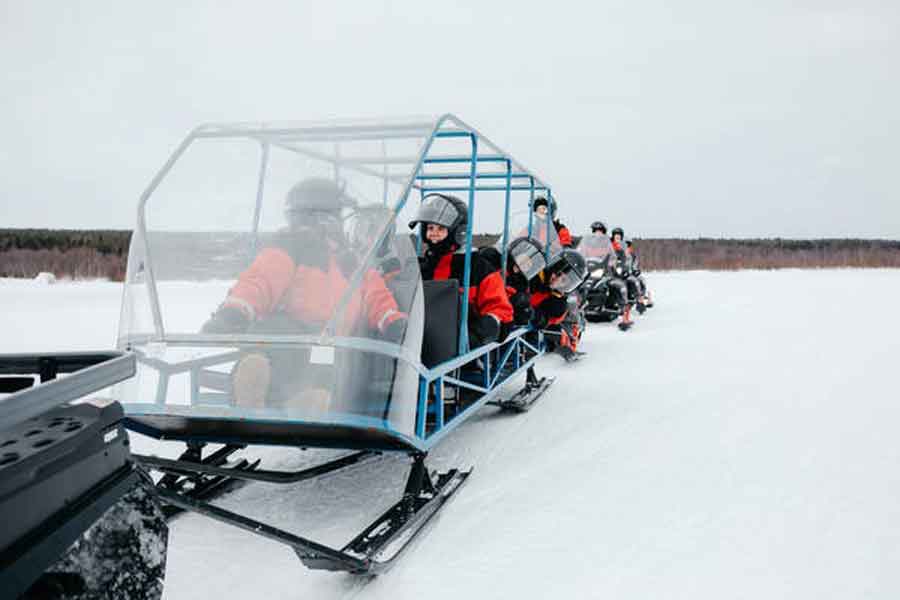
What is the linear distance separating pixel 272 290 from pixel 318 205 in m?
0.45

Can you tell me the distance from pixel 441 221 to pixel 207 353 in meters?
1.90

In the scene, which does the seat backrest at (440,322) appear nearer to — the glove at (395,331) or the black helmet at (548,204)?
the glove at (395,331)

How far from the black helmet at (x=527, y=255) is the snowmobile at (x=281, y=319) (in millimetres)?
2488

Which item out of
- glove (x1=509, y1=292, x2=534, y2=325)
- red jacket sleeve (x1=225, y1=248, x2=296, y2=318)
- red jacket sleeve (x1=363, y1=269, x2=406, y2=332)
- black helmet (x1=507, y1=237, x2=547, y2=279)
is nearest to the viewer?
red jacket sleeve (x1=363, y1=269, x2=406, y2=332)

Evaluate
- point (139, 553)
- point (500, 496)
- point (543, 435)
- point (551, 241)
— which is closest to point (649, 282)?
point (551, 241)

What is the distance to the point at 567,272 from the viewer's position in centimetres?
680

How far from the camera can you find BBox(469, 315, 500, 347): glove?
4516 millimetres

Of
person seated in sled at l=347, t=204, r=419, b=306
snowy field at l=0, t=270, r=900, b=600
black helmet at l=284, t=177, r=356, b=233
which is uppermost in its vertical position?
black helmet at l=284, t=177, r=356, b=233

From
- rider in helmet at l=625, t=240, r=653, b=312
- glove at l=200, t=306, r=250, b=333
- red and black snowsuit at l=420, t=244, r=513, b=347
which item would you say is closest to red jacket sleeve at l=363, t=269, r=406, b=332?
glove at l=200, t=306, r=250, b=333

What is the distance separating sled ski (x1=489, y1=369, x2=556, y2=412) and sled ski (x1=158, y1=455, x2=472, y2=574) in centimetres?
178

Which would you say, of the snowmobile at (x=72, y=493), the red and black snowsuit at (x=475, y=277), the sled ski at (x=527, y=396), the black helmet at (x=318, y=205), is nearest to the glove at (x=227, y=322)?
the black helmet at (x=318, y=205)

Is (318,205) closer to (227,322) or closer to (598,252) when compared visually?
(227,322)

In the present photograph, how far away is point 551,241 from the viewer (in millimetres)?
7066

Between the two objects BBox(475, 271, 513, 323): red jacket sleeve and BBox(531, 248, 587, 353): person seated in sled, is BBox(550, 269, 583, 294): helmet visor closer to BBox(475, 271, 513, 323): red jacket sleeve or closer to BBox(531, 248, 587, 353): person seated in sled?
BBox(531, 248, 587, 353): person seated in sled
